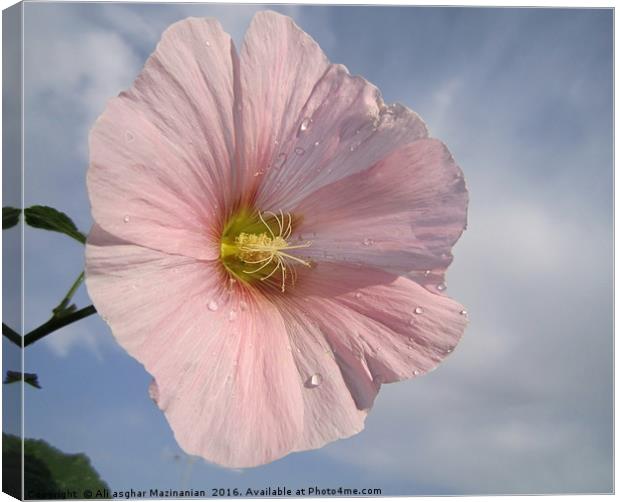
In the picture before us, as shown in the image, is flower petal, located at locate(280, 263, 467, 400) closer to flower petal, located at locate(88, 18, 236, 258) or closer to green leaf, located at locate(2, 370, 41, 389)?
flower petal, located at locate(88, 18, 236, 258)

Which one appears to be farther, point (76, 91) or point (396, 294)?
point (76, 91)

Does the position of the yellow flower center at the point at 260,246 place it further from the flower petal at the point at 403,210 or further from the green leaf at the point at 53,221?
the green leaf at the point at 53,221

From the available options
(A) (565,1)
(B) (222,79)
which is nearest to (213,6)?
A: (B) (222,79)

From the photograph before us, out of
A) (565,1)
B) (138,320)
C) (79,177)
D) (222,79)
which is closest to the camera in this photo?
(138,320)

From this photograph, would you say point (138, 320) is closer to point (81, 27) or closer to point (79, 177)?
point (79, 177)

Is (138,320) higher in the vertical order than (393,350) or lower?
lower

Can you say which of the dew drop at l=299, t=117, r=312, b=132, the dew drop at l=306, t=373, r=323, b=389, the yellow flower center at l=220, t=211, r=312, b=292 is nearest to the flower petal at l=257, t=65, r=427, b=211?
the dew drop at l=299, t=117, r=312, b=132

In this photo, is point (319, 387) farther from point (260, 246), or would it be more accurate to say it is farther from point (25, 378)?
point (25, 378)
